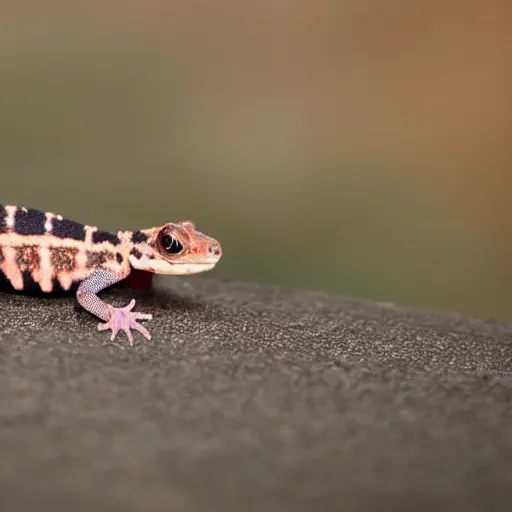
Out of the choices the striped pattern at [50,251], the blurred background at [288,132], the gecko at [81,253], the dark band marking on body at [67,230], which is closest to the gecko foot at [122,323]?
the gecko at [81,253]

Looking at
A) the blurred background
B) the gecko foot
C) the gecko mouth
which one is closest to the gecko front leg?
the gecko foot

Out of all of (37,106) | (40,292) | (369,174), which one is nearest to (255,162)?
(369,174)

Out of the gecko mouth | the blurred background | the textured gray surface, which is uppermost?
the blurred background

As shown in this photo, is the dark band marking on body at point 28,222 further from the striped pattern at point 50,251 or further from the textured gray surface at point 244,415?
the textured gray surface at point 244,415

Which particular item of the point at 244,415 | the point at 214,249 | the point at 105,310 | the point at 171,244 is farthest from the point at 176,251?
the point at 244,415

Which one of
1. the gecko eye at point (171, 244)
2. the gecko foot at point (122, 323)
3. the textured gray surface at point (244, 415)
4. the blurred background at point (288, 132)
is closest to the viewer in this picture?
the textured gray surface at point (244, 415)

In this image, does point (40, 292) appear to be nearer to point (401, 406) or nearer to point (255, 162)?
point (401, 406)

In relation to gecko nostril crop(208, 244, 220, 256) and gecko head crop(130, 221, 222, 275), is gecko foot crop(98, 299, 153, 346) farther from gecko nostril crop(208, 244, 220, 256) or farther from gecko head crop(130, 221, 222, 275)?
gecko nostril crop(208, 244, 220, 256)
